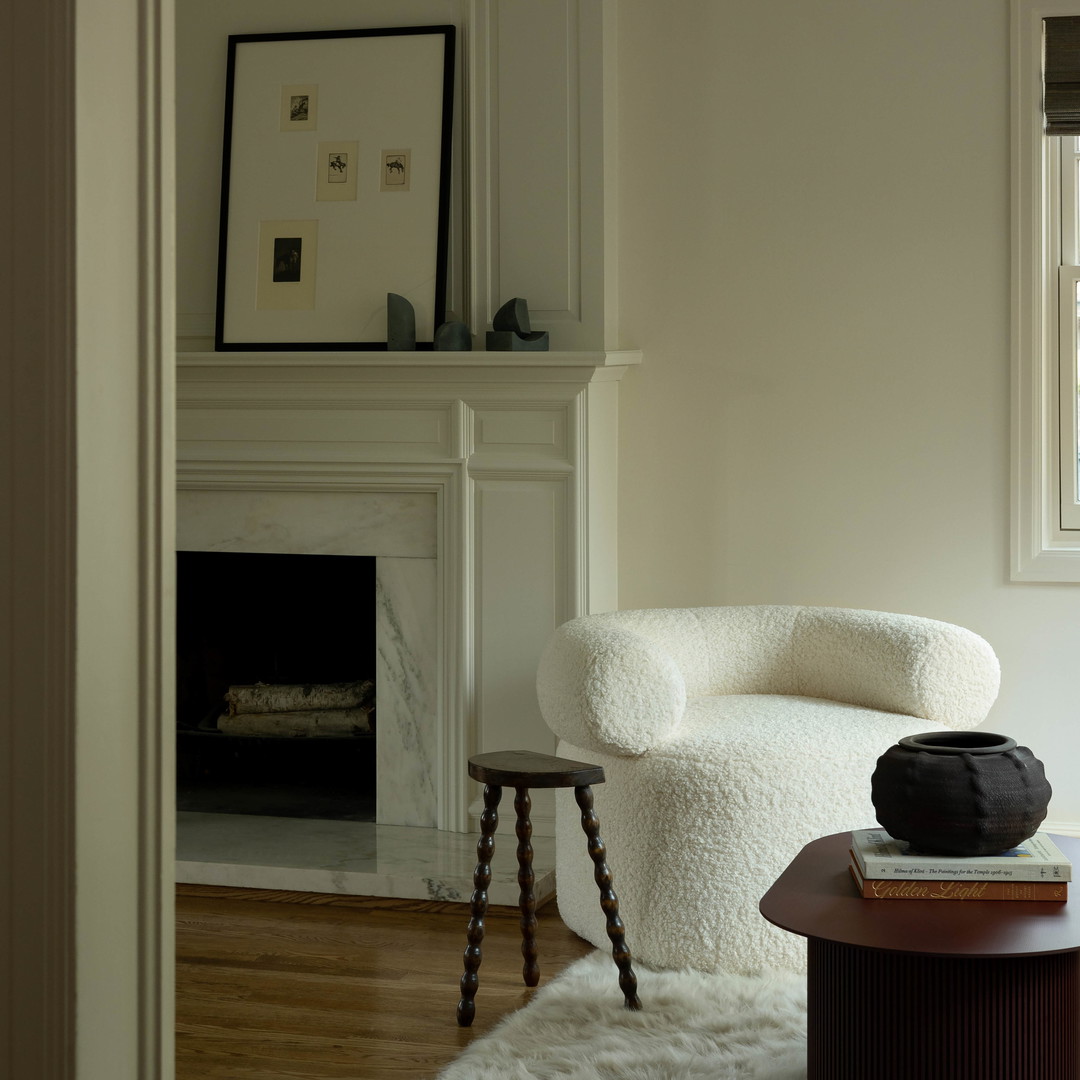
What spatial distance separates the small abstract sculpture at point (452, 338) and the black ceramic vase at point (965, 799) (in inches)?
79.2

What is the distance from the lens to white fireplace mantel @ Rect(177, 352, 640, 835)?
12.1ft

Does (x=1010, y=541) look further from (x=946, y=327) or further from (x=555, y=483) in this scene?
(x=555, y=483)

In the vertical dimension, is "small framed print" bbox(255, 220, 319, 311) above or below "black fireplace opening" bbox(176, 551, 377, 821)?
above

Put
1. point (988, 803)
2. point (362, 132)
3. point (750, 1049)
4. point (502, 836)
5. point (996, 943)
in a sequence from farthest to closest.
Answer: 1. point (362, 132)
2. point (502, 836)
3. point (750, 1049)
4. point (988, 803)
5. point (996, 943)

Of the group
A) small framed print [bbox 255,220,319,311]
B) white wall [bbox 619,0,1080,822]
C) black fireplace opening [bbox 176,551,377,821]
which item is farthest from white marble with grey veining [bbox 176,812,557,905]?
small framed print [bbox 255,220,319,311]

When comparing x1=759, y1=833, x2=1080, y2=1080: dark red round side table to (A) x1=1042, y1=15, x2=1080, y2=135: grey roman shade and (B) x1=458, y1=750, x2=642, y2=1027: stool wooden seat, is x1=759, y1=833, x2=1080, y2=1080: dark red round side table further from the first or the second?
(A) x1=1042, y1=15, x2=1080, y2=135: grey roman shade

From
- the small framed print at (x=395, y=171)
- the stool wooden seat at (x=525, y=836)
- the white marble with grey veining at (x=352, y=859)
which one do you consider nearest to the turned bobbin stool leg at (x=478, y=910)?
the stool wooden seat at (x=525, y=836)

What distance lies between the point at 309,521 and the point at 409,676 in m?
0.55

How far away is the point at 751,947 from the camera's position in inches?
109

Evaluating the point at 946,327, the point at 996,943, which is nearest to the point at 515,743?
the point at 946,327

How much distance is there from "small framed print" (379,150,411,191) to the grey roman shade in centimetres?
184

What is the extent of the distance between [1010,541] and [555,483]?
1.33 metres
